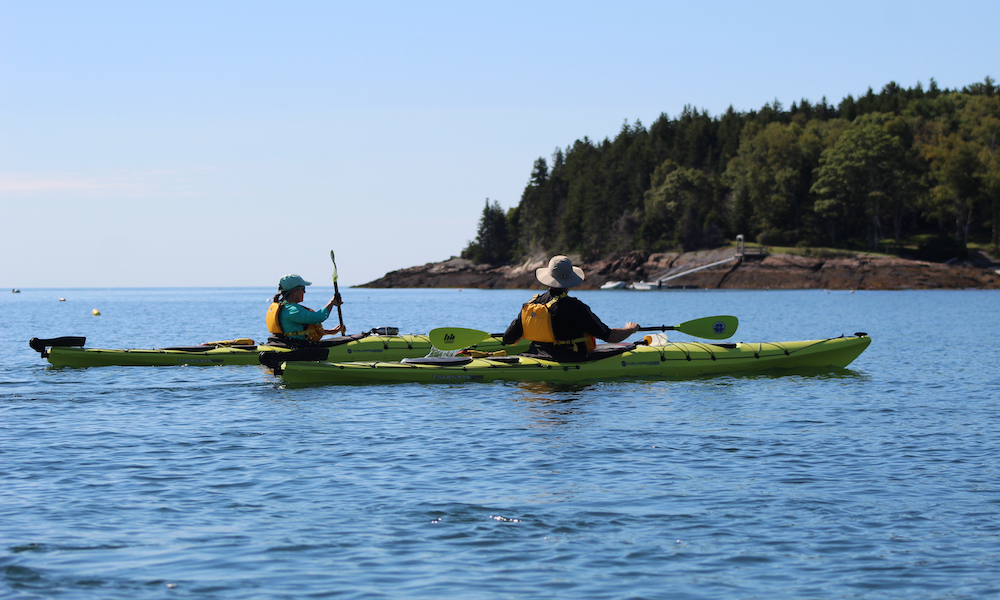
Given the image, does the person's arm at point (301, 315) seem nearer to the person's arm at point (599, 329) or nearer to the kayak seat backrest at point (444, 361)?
the kayak seat backrest at point (444, 361)

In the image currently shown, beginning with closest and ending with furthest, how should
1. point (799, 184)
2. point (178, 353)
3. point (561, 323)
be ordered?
point (561, 323)
point (178, 353)
point (799, 184)

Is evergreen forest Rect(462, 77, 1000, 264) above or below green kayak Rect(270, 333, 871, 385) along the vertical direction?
above

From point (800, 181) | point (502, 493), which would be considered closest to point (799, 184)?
point (800, 181)

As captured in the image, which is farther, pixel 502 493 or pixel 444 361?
pixel 444 361

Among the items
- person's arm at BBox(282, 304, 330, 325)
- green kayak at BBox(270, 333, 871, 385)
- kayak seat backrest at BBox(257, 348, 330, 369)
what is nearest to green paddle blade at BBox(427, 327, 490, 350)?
green kayak at BBox(270, 333, 871, 385)

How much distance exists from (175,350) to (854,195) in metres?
78.9

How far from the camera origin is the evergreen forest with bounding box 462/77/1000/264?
84125mm

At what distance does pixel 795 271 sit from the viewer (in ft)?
275

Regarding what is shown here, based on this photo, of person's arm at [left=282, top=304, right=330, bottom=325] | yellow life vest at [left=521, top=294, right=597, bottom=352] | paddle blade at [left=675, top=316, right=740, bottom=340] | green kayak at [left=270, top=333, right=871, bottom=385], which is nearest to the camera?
yellow life vest at [left=521, top=294, right=597, bottom=352]

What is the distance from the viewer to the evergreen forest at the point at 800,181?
276 ft

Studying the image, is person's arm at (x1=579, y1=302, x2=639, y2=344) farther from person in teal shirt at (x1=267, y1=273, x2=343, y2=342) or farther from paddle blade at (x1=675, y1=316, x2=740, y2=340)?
person in teal shirt at (x1=267, y1=273, x2=343, y2=342)

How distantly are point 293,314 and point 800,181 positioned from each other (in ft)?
274

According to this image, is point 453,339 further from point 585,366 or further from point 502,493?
point 502,493

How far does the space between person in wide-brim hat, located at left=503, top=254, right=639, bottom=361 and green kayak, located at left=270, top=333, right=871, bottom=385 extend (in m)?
0.30
